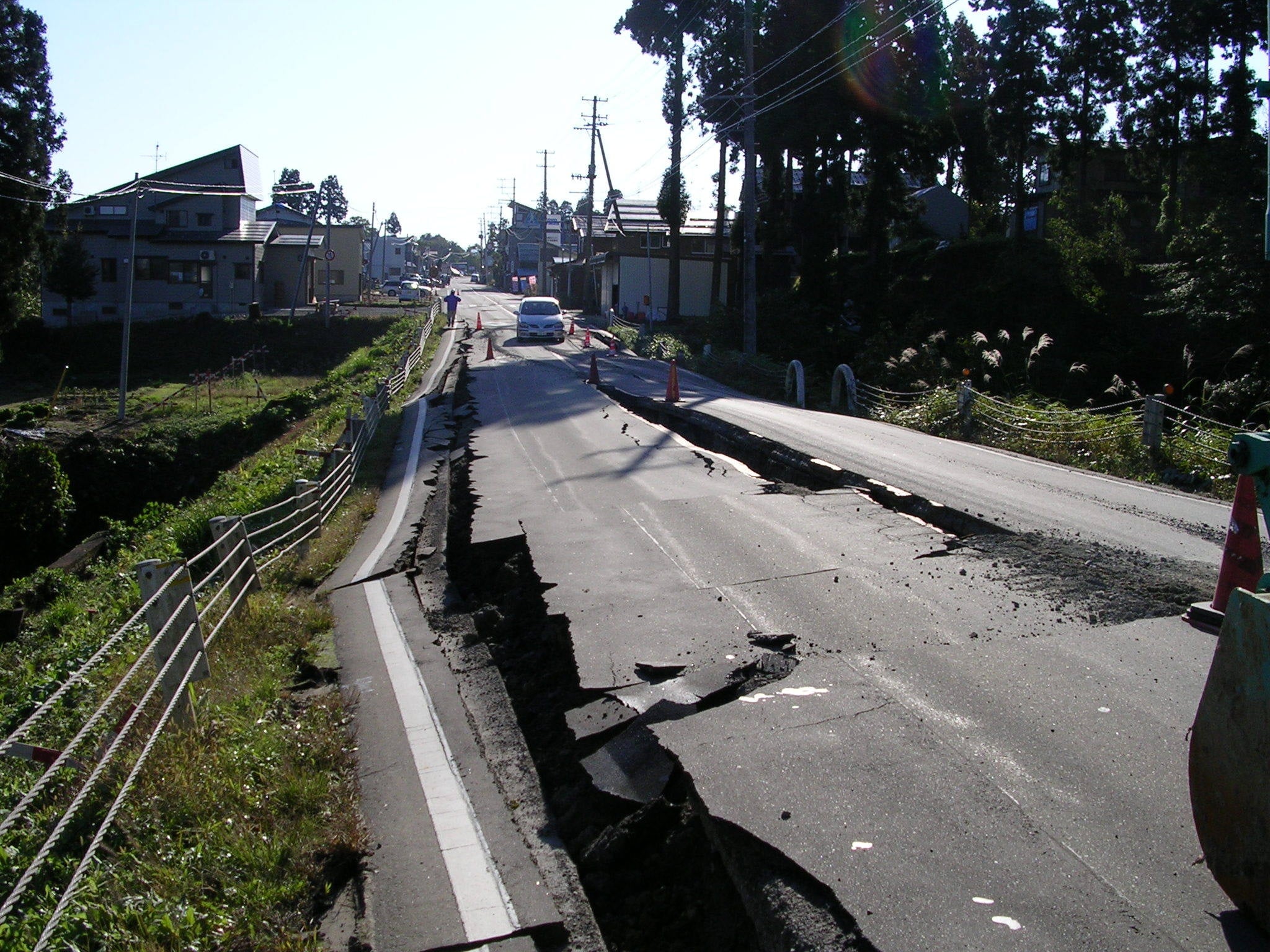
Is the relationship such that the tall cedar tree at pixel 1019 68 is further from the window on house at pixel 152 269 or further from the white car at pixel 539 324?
the window on house at pixel 152 269

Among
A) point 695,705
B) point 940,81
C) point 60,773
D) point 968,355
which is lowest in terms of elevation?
point 60,773

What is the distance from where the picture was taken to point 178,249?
5859 centimetres

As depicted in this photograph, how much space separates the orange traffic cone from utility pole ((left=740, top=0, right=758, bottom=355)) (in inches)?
1052

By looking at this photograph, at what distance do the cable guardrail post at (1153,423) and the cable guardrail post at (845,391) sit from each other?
8.74 metres

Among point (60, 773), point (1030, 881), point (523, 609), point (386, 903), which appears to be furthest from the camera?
point (523, 609)

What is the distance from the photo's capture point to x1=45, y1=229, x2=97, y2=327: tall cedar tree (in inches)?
2104

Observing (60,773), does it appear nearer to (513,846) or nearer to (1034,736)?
(513,846)

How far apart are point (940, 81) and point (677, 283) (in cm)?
1612

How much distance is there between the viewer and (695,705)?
5473 millimetres

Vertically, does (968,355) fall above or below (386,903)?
above

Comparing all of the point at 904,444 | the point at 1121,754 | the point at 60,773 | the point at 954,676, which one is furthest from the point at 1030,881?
the point at 904,444

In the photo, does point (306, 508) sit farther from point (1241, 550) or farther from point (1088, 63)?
point (1088, 63)

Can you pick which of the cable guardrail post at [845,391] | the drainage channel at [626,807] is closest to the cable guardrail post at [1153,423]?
the cable guardrail post at [845,391]

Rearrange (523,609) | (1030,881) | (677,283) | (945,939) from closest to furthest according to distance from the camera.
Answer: (945,939) < (1030,881) < (523,609) < (677,283)
